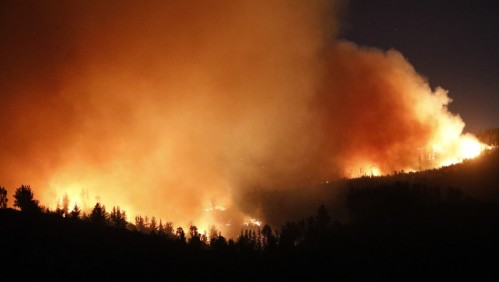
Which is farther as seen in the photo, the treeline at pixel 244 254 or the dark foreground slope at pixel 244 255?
the treeline at pixel 244 254

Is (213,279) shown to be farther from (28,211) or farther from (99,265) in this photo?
(28,211)

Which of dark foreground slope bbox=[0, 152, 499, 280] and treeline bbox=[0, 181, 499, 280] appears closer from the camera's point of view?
dark foreground slope bbox=[0, 152, 499, 280]

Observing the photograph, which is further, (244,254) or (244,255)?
(244,254)

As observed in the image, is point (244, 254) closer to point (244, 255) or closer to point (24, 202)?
point (244, 255)

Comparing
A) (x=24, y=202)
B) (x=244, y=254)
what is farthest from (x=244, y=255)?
(x=24, y=202)

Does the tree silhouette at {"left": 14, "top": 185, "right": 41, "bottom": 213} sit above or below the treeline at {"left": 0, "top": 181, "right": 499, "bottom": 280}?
above

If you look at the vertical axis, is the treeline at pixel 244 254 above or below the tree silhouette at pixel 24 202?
below

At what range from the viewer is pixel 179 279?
12200 centimetres

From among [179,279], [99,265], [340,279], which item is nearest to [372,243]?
[340,279]

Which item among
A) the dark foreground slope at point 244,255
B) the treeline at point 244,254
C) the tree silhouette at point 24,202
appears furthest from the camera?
the tree silhouette at point 24,202

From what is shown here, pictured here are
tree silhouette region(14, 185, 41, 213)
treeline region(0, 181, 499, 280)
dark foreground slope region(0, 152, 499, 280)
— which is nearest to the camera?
dark foreground slope region(0, 152, 499, 280)

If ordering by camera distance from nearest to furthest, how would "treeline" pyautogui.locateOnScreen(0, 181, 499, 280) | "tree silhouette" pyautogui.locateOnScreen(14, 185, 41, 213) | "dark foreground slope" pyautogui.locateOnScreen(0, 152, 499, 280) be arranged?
"dark foreground slope" pyautogui.locateOnScreen(0, 152, 499, 280)
"treeline" pyautogui.locateOnScreen(0, 181, 499, 280)
"tree silhouette" pyautogui.locateOnScreen(14, 185, 41, 213)

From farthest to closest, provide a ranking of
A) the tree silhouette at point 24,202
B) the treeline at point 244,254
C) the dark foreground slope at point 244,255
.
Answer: the tree silhouette at point 24,202 < the treeline at point 244,254 < the dark foreground slope at point 244,255

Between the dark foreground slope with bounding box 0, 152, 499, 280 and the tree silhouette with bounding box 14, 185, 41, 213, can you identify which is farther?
the tree silhouette with bounding box 14, 185, 41, 213
